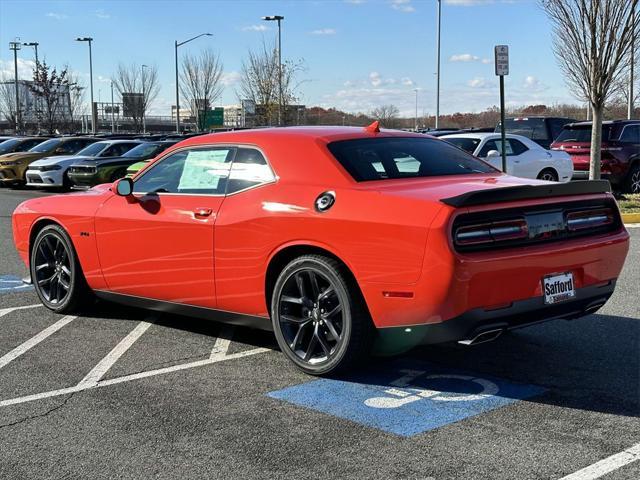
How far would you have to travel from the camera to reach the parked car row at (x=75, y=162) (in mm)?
20328

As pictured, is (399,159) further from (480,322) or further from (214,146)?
(480,322)

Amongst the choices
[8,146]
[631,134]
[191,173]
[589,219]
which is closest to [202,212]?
[191,173]

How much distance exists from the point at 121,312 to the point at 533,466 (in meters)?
4.38

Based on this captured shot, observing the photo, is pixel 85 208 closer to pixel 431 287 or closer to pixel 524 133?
pixel 431 287

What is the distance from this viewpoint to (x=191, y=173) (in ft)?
18.5

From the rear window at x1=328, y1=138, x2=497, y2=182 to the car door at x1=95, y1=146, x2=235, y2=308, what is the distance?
0.92 metres

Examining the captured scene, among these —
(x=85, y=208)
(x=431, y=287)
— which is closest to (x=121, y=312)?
(x=85, y=208)

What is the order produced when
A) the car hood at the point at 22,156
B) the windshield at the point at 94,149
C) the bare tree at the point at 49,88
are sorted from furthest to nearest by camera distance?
the bare tree at the point at 49,88
the car hood at the point at 22,156
the windshield at the point at 94,149

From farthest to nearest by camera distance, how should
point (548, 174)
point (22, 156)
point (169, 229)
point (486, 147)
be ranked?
point (22, 156) → point (548, 174) → point (486, 147) → point (169, 229)

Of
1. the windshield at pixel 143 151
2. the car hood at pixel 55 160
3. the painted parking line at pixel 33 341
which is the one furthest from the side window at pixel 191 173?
the car hood at pixel 55 160

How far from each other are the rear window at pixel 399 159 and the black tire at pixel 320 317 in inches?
Answer: 26.6

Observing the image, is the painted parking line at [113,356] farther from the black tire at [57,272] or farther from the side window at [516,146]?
the side window at [516,146]

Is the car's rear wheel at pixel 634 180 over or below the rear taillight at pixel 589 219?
below

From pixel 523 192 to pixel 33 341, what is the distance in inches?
148
